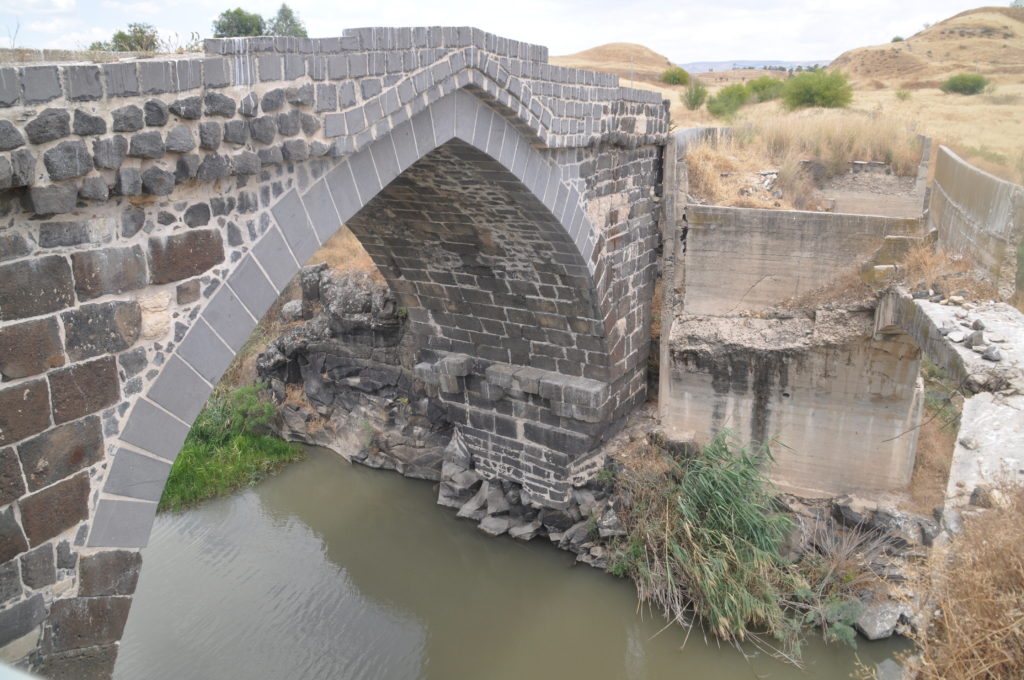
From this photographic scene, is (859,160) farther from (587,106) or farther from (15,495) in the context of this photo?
(15,495)

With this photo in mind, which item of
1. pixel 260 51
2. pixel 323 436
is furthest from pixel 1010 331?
pixel 323 436

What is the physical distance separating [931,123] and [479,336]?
1262 cm

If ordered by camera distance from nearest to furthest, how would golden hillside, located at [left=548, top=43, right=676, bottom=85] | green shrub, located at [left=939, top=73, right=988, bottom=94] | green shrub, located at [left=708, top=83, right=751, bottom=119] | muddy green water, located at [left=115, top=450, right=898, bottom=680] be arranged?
muddy green water, located at [left=115, top=450, right=898, bottom=680] → green shrub, located at [left=708, top=83, right=751, bottom=119] → green shrub, located at [left=939, top=73, right=988, bottom=94] → golden hillside, located at [left=548, top=43, right=676, bottom=85]

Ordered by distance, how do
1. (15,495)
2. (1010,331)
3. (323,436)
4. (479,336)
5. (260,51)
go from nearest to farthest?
(15,495) → (260,51) → (1010,331) → (479,336) → (323,436)

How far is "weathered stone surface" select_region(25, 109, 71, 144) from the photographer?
2871mm

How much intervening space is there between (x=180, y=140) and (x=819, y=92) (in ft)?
54.1

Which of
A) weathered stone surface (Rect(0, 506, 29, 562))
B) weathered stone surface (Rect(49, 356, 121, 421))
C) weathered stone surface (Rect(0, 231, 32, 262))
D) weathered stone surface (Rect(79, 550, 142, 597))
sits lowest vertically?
weathered stone surface (Rect(79, 550, 142, 597))

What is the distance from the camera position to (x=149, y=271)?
11.3 ft

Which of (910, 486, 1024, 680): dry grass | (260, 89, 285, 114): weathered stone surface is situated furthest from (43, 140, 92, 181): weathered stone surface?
(910, 486, 1024, 680): dry grass

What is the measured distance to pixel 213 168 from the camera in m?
3.63

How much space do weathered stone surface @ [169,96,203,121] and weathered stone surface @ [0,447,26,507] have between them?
1.68 metres

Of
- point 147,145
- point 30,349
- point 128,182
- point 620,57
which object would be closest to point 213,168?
point 147,145

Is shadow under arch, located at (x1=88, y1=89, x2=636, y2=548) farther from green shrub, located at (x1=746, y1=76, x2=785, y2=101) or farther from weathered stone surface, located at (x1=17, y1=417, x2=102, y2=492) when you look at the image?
green shrub, located at (x1=746, y1=76, x2=785, y2=101)

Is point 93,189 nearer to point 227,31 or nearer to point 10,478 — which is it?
point 10,478
